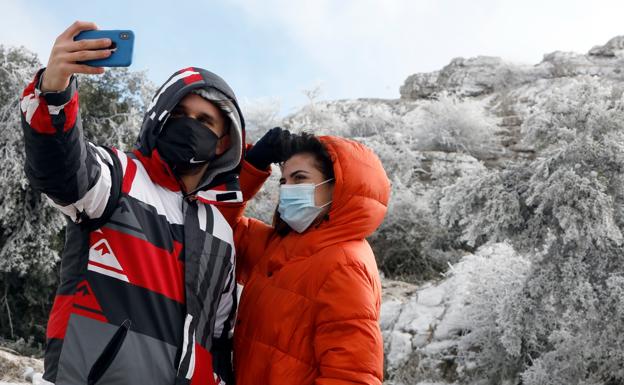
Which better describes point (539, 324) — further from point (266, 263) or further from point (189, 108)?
point (189, 108)

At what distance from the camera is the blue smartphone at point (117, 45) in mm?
1506

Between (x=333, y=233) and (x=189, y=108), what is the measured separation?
0.73 m

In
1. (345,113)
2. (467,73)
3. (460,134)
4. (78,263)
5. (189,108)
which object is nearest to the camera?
(78,263)

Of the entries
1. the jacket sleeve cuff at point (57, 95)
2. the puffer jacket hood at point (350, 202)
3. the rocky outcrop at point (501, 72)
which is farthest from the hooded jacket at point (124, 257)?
the rocky outcrop at point (501, 72)

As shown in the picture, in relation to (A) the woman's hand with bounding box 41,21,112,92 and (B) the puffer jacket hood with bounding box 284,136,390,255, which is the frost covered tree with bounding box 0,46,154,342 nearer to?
(B) the puffer jacket hood with bounding box 284,136,390,255

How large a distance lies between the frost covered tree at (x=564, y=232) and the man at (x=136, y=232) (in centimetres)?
390

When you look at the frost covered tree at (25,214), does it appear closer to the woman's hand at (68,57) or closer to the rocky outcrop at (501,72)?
the woman's hand at (68,57)

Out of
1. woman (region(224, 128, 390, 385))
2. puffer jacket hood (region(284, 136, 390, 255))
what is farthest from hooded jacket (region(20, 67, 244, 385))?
puffer jacket hood (region(284, 136, 390, 255))

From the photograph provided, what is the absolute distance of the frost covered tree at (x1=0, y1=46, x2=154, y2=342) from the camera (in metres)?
7.53

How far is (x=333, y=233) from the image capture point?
2.33m

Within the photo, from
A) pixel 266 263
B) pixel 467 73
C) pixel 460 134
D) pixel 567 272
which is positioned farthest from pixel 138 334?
pixel 467 73

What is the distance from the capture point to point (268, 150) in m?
2.61

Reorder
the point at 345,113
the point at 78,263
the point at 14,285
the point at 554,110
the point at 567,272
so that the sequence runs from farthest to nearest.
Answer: the point at 345,113
the point at 14,285
the point at 554,110
the point at 567,272
the point at 78,263

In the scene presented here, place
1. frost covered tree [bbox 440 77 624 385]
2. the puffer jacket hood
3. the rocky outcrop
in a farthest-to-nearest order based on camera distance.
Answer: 1. the rocky outcrop
2. frost covered tree [bbox 440 77 624 385]
3. the puffer jacket hood
